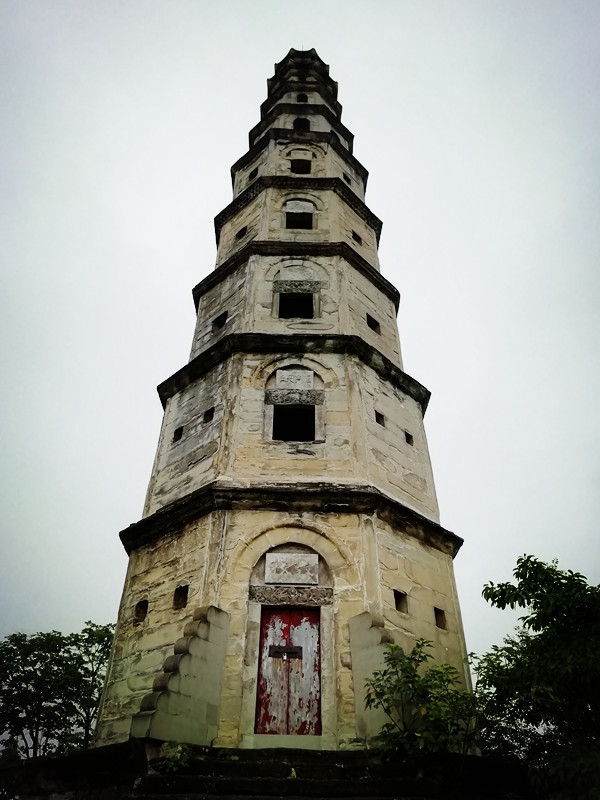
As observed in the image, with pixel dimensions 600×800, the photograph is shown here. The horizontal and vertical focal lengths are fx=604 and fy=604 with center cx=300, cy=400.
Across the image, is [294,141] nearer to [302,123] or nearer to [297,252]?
[302,123]

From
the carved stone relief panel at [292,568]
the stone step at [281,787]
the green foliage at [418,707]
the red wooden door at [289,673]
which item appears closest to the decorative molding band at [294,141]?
the carved stone relief panel at [292,568]

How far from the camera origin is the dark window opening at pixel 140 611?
10.2 meters

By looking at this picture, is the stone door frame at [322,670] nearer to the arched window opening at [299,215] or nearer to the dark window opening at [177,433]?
the dark window opening at [177,433]

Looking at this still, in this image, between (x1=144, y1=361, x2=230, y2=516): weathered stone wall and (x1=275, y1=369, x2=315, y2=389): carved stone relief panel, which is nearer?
(x1=144, y1=361, x2=230, y2=516): weathered stone wall

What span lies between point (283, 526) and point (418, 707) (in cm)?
369

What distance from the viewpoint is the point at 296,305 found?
50.5ft

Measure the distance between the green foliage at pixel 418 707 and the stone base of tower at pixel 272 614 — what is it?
569 millimetres

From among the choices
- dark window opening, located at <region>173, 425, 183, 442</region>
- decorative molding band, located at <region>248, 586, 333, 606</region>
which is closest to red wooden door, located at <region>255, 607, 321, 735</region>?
decorative molding band, located at <region>248, 586, 333, 606</region>

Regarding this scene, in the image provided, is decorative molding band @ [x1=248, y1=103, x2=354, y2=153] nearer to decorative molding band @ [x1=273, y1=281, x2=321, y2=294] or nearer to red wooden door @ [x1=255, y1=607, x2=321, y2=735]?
decorative molding band @ [x1=273, y1=281, x2=321, y2=294]

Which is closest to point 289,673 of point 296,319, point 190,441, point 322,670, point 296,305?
point 322,670

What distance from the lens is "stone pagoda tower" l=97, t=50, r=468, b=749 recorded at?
8.48 metres

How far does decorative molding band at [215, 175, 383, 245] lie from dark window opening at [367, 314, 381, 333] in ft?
16.7

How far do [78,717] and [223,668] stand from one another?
1171cm

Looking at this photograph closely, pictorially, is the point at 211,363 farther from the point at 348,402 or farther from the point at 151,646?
the point at 151,646
